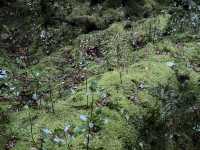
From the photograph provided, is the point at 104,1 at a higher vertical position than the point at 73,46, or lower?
higher

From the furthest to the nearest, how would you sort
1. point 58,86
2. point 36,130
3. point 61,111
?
point 58,86
point 61,111
point 36,130

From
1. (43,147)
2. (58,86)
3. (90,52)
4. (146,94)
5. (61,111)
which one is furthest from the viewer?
(90,52)

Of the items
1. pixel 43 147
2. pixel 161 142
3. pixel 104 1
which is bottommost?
pixel 161 142

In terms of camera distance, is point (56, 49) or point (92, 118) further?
point (56, 49)

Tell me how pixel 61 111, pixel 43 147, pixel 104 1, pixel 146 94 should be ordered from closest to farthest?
pixel 43 147 < pixel 61 111 < pixel 146 94 < pixel 104 1

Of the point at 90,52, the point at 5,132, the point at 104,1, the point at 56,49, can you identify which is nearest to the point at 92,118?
the point at 5,132

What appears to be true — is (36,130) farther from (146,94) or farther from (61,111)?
(146,94)

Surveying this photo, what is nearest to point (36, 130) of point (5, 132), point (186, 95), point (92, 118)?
point (5, 132)

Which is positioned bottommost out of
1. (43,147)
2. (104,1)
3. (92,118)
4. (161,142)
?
(161,142)

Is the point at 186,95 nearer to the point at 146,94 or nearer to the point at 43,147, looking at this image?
the point at 146,94
